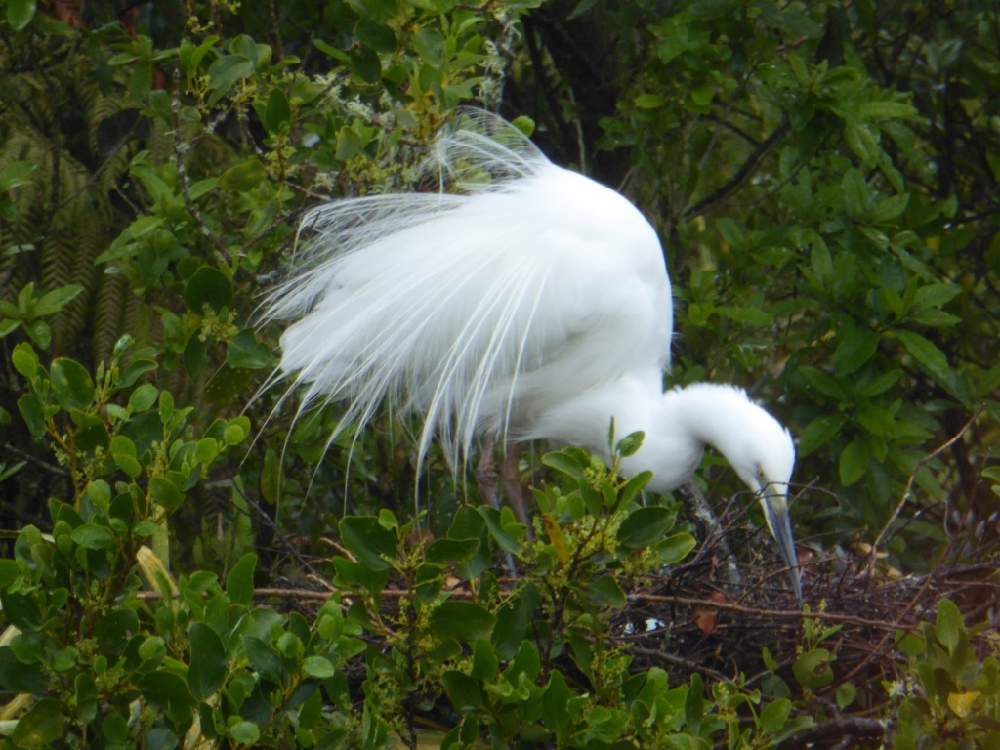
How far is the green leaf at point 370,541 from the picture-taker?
136cm

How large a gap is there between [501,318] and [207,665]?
1608 millimetres

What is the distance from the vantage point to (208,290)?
2080 millimetres

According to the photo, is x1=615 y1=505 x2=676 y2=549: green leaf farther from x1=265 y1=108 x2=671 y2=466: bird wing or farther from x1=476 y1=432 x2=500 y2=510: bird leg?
x1=476 y1=432 x2=500 y2=510: bird leg

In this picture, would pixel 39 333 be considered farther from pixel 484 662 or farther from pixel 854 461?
pixel 854 461

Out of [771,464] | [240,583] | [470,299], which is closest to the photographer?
[240,583]

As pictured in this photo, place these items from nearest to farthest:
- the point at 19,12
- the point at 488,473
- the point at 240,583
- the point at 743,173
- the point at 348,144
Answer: the point at 240,583, the point at 348,144, the point at 19,12, the point at 488,473, the point at 743,173

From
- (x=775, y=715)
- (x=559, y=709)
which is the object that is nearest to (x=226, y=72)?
(x=559, y=709)

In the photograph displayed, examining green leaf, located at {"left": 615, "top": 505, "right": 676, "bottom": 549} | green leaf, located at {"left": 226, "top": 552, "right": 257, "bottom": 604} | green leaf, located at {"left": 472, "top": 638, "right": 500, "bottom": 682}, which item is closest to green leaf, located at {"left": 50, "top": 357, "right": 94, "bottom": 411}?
green leaf, located at {"left": 226, "top": 552, "right": 257, "bottom": 604}

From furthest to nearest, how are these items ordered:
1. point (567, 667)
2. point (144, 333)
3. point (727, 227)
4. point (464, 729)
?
point (727, 227) → point (144, 333) → point (567, 667) → point (464, 729)

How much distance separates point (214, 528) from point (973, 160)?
8.63 ft

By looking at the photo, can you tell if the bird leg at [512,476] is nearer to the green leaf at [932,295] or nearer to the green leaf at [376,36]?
the green leaf at [932,295]

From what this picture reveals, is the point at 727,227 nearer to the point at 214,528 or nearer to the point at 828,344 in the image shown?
the point at 828,344

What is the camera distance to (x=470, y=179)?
10.3 feet

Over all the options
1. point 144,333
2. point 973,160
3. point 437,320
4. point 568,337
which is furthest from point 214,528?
point 973,160
